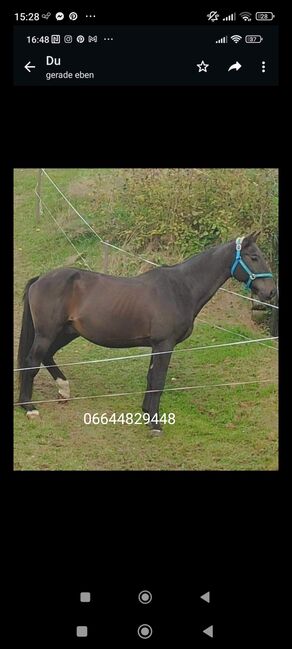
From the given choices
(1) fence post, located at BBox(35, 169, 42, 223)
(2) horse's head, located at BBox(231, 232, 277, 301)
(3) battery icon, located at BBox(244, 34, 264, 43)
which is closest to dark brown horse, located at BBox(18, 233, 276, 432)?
(2) horse's head, located at BBox(231, 232, 277, 301)

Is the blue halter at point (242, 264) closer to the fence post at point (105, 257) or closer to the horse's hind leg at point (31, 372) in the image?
the fence post at point (105, 257)

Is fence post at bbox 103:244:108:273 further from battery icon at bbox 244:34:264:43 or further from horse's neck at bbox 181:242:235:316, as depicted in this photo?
battery icon at bbox 244:34:264:43

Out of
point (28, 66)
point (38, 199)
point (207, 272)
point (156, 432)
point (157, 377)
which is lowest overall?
point (156, 432)

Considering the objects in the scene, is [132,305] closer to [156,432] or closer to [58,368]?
[58,368]

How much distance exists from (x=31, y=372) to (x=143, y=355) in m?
0.26

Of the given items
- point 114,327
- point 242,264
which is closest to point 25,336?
point 114,327

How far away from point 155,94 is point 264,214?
14.4 inches

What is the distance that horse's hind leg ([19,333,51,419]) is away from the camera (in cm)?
268

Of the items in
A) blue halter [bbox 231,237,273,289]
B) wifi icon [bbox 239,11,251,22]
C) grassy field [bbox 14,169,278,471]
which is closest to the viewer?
wifi icon [bbox 239,11,251,22]

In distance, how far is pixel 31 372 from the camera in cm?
272

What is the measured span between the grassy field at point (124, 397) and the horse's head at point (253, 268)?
65mm

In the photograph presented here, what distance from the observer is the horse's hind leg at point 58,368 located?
8.92ft
